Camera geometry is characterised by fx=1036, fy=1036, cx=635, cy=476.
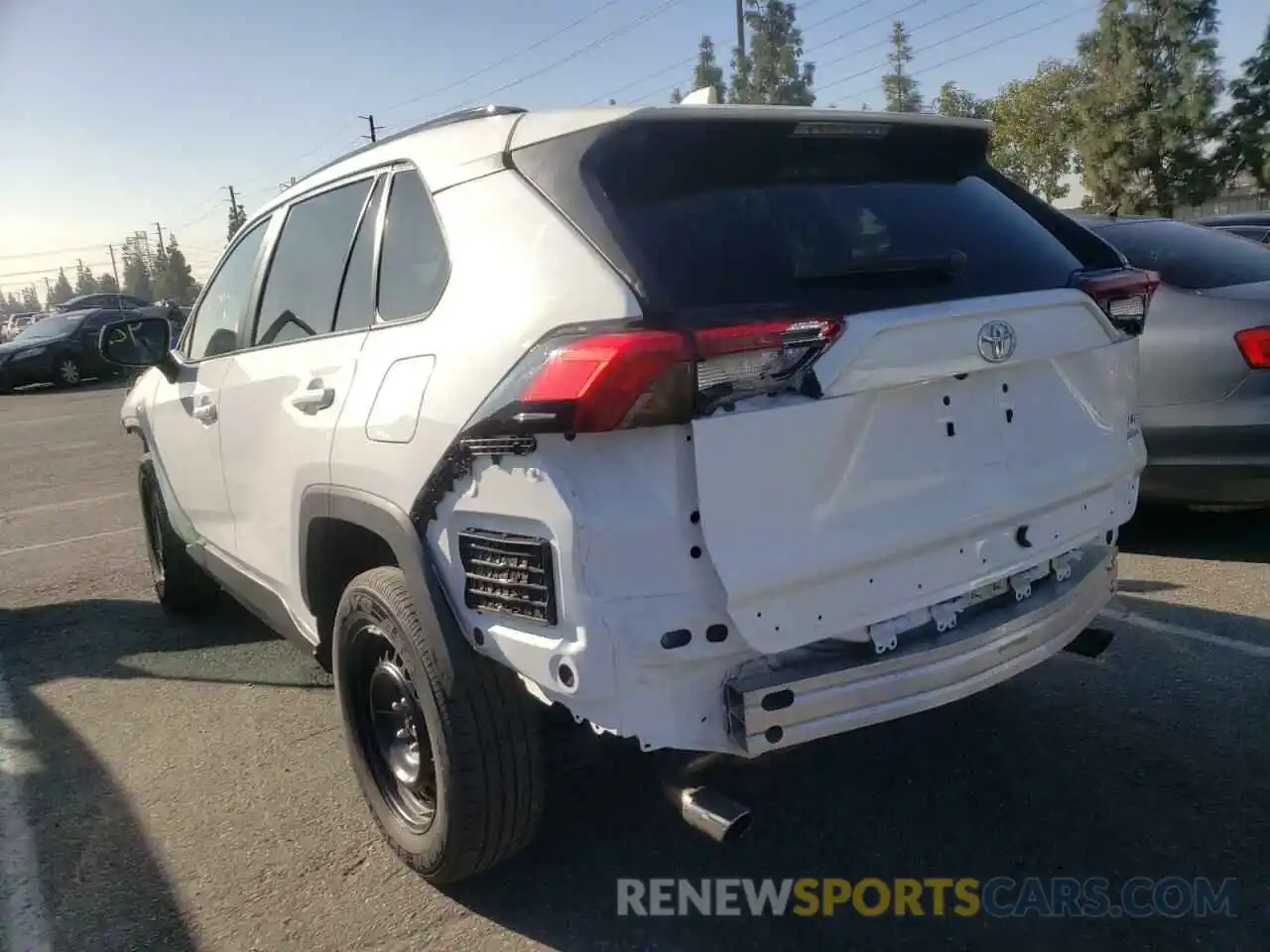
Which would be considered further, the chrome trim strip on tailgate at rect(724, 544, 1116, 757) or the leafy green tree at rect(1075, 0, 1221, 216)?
the leafy green tree at rect(1075, 0, 1221, 216)

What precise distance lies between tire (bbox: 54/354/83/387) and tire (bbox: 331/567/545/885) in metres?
22.8

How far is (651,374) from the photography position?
2021mm

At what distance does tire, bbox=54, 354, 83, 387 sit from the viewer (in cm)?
2245

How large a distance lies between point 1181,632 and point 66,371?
935 inches

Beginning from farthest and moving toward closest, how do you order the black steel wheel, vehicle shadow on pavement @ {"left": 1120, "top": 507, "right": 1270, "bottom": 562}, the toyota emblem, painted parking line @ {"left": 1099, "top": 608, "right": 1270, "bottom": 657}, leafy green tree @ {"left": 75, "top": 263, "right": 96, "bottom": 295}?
1. leafy green tree @ {"left": 75, "top": 263, "right": 96, "bottom": 295}
2. vehicle shadow on pavement @ {"left": 1120, "top": 507, "right": 1270, "bottom": 562}
3. painted parking line @ {"left": 1099, "top": 608, "right": 1270, "bottom": 657}
4. the black steel wheel
5. the toyota emblem

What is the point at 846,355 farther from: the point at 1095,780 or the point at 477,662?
the point at 1095,780

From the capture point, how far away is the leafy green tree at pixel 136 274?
11994cm

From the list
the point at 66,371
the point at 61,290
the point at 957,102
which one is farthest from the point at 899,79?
the point at 61,290

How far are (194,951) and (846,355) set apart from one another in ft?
7.25

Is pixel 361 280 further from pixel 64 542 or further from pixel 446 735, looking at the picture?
pixel 64 542

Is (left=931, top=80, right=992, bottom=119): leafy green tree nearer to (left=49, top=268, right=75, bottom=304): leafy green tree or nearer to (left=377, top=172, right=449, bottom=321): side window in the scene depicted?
(left=377, top=172, right=449, bottom=321): side window

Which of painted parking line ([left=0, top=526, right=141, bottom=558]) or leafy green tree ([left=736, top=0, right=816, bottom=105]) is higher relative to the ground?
leafy green tree ([left=736, top=0, right=816, bottom=105])

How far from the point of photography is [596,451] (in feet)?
6.81

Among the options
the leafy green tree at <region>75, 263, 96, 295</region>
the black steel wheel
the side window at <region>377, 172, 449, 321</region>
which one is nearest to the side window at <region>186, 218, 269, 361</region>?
the side window at <region>377, 172, 449, 321</region>
